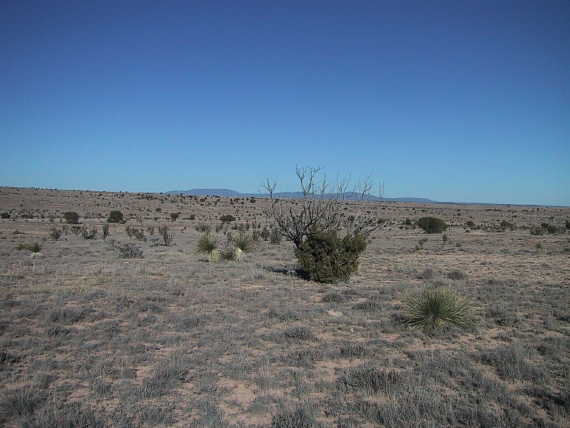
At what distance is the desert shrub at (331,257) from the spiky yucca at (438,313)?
5.30 metres

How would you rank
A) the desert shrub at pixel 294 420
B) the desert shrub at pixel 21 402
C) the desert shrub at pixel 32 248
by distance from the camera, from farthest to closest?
the desert shrub at pixel 32 248 < the desert shrub at pixel 21 402 < the desert shrub at pixel 294 420

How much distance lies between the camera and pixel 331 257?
48.0 ft

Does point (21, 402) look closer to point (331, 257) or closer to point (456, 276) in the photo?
point (331, 257)

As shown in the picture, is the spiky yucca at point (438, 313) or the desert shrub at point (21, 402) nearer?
the desert shrub at point (21, 402)

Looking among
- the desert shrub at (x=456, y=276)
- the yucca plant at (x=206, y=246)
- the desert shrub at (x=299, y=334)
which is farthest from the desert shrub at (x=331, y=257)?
the yucca plant at (x=206, y=246)

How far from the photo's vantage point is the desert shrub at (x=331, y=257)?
1462 cm

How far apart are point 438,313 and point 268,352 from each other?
13.0ft

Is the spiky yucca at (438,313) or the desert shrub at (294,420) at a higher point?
the spiky yucca at (438,313)

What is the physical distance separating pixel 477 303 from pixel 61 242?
23682 millimetres

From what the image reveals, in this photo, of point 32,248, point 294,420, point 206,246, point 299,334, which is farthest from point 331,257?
point 32,248

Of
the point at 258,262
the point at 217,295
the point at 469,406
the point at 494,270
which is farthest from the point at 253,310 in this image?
the point at 494,270

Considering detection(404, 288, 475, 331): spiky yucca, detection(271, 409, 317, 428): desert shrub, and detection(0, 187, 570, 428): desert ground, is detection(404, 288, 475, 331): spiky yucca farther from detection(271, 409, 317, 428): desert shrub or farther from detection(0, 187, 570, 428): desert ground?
detection(271, 409, 317, 428): desert shrub

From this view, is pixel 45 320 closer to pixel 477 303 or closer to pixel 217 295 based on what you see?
pixel 217 295

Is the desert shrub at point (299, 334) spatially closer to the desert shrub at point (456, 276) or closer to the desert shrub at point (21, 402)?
the desert shrub at point (21, 402)
